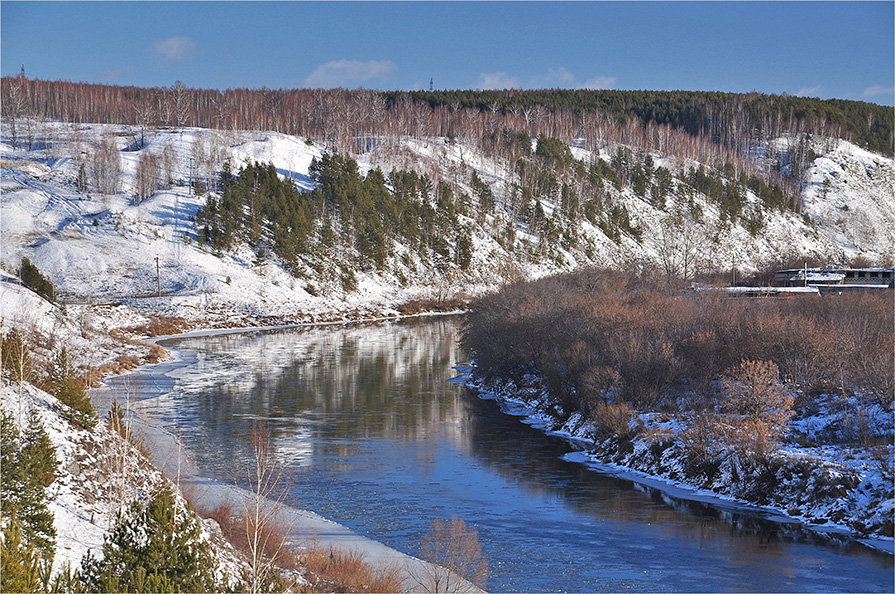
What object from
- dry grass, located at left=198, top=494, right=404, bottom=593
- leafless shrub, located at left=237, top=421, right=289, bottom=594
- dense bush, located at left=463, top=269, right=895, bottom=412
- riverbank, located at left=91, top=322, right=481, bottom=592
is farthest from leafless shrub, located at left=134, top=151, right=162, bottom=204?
dry grass, located at left=198, top=494, right=404, bottom=593

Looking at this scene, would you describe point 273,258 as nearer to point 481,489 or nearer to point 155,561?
point 481,489

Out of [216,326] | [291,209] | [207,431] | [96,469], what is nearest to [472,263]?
[291,209]

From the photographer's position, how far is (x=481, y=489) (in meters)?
25.7

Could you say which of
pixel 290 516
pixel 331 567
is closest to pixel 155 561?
pixel 331 567

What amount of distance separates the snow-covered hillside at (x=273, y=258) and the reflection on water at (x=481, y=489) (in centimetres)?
3601

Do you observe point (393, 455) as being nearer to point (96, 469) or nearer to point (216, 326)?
point (96, 469)

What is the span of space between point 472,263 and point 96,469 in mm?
87160

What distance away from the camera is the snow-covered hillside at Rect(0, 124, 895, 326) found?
80.2 m

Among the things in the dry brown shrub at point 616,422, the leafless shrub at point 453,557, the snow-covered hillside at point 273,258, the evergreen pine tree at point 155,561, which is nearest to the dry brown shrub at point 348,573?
→ the leafless shrub at point 453,557

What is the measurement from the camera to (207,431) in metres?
32.5

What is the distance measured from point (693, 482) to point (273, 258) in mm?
70011

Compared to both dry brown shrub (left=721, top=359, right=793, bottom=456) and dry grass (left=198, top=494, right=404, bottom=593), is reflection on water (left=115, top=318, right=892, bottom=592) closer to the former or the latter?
dry grass (left=198, top=494, right=404, bottom=593)

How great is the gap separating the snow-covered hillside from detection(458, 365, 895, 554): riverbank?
4859 centimetres

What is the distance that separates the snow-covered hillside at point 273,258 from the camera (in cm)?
8019
